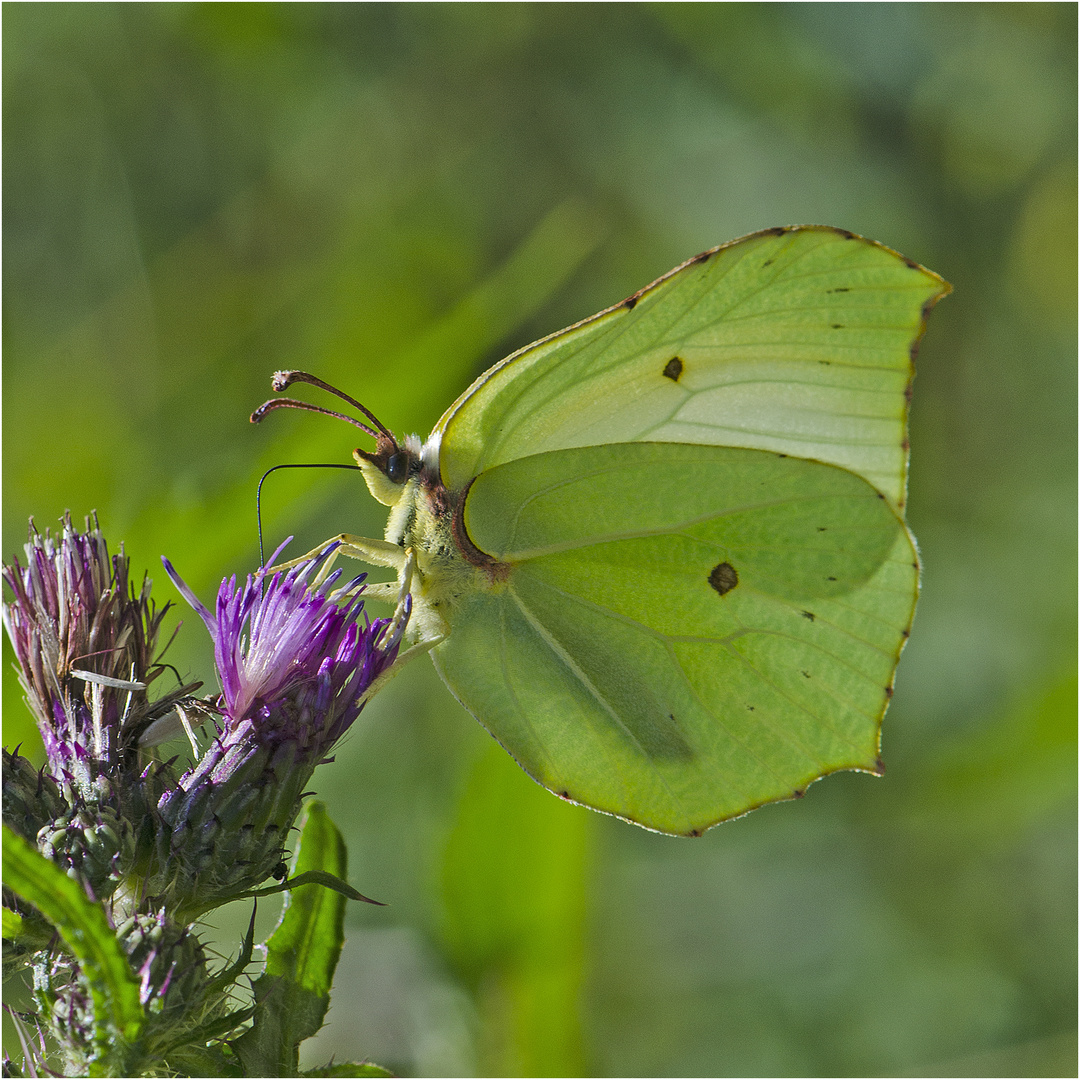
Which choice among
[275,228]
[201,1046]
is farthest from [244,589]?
[275,228]

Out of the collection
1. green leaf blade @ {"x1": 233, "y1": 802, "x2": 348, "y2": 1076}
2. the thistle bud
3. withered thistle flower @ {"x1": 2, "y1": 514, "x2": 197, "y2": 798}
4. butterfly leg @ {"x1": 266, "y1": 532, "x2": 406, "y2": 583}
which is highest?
butterfly leg @ {"x1": 266, "y1": 532, "x2": 406, "y2": 583}

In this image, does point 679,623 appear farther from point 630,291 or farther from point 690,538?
point 630,291

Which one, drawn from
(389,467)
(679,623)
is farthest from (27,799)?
(679,623)

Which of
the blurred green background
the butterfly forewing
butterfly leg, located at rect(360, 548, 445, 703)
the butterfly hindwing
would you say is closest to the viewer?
butterfly leg, located at rect(360, 548, 445, 703)

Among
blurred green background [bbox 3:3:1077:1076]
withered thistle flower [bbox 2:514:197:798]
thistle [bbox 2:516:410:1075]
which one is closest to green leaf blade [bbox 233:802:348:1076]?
thistle [bbox 2:516:410:1075]

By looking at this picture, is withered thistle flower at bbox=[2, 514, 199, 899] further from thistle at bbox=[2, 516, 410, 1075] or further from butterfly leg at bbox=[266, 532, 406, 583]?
butterfly leg at bbox=[266, 532, 406, 583]
